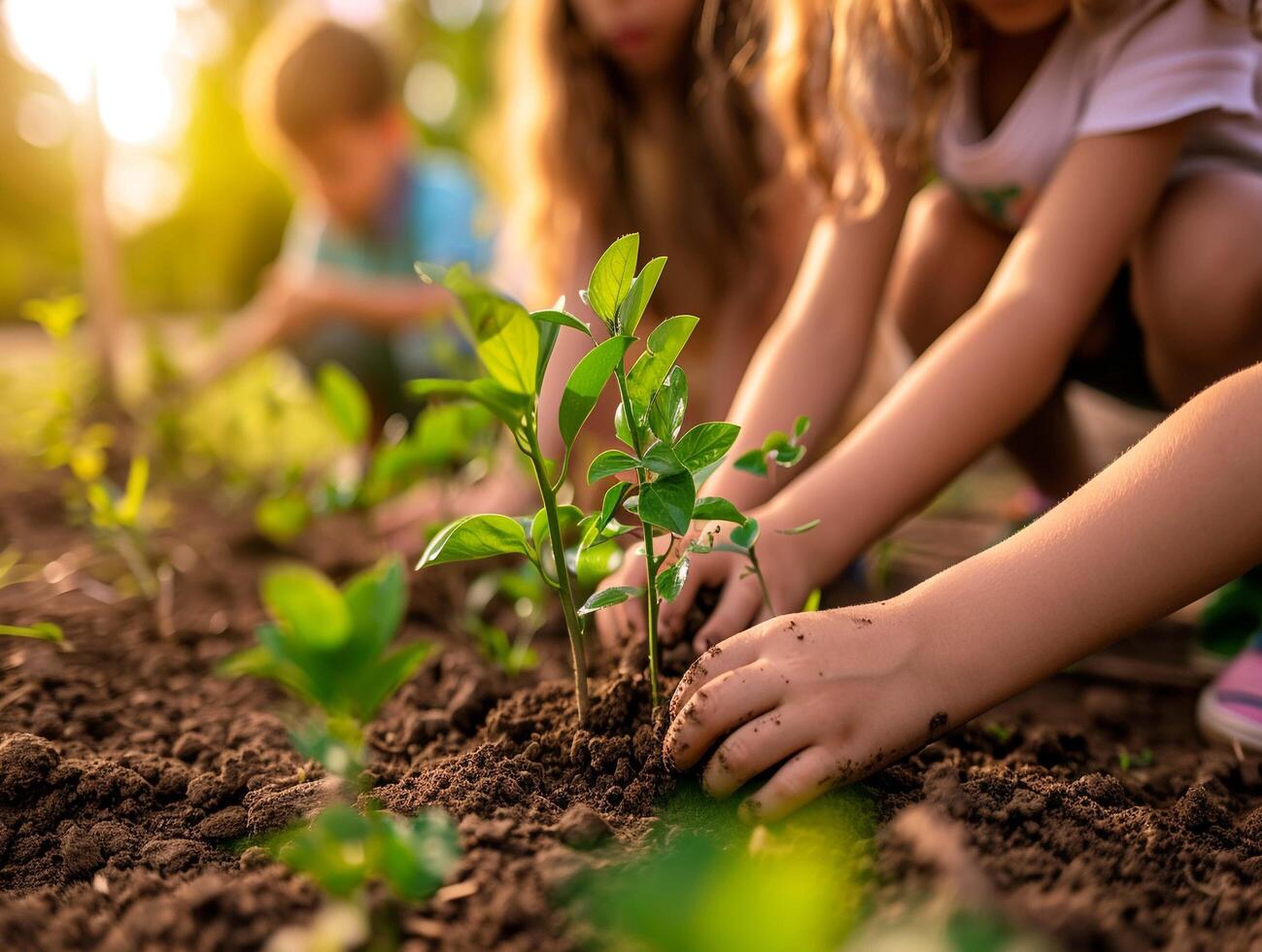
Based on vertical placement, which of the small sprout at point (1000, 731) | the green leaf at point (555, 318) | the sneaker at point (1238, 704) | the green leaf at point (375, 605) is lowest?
the sneaker at point (1238, 704)

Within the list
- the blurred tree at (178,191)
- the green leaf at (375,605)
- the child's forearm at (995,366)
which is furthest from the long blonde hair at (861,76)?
the blurred tree at (178,191)

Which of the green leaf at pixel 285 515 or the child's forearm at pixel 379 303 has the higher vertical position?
the child's forearm at pixel 379 303

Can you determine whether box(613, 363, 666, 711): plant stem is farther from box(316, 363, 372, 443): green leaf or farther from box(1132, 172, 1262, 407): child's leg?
box(1132, 172, 1262, 407): child's leg

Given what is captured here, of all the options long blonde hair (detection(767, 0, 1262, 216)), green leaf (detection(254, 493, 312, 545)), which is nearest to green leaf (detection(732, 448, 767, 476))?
long blonde hair (detection(767, 0, 1262, 216))

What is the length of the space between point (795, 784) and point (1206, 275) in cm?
102

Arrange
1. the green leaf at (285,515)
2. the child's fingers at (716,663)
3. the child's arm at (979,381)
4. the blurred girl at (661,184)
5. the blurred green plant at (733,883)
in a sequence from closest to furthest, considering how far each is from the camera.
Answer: the blurred green plant at (733,883) → the child's fingers at (716,663) → the child's arm at (979,381) → the green leaf at (285,515) → the blurred girl at (661,184)

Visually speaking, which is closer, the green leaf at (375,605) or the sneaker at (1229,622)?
the green leaf at (375,605)

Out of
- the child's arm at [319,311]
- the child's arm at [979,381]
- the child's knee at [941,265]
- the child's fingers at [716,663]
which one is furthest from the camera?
the child's arm at [319,311]

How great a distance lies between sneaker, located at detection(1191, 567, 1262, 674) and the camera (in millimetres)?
1367

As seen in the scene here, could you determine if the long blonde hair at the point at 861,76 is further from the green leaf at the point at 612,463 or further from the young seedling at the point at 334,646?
the young seedling at the point at 334,646

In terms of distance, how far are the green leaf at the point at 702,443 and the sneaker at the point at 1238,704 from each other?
0.77 meters

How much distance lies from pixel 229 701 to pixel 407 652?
2.22 feet

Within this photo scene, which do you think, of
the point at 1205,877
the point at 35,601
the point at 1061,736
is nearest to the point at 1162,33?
the point at 1061,736

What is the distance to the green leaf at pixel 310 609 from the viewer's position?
52 cm
